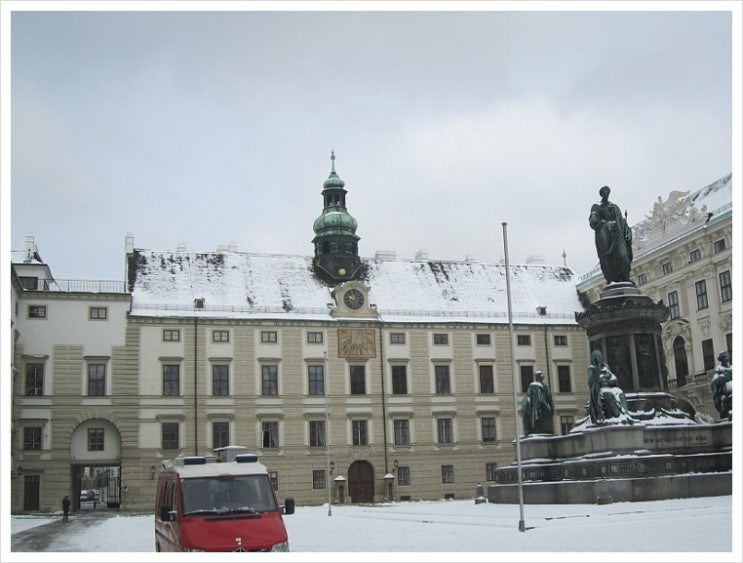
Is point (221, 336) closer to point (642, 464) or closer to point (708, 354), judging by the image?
point (708, 354)

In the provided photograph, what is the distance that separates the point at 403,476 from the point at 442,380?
629 centimetres

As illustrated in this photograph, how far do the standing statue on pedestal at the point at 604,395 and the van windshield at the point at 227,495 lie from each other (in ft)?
49.9

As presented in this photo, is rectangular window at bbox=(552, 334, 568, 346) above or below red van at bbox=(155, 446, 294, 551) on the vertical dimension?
above

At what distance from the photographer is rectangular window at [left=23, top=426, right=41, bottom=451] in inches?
2074

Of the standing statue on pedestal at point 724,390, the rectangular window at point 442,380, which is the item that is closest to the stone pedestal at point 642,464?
the standing statue on pedestal at point 724,390

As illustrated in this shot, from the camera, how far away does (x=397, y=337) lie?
60156 mm

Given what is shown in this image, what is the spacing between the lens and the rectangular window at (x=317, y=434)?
5725 centimetres

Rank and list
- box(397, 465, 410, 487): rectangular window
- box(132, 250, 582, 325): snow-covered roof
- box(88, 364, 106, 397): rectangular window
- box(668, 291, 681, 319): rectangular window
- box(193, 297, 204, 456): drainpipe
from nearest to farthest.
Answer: box(88, 364, 106, 397): rectangular window, box(668, 291, 681, 319): rectangular window, box(193, 297, 204, 456): drainpipe, box(397, 465, 410, 487): rectangular window, box(132, 250, 582, 325): snow-covered roof

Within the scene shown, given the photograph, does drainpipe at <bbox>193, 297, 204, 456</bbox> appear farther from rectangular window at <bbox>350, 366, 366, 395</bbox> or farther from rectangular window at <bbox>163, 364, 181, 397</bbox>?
rectangular window at <bbox>350, 366, 366, 395</bbox>

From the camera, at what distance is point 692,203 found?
54.8 meters

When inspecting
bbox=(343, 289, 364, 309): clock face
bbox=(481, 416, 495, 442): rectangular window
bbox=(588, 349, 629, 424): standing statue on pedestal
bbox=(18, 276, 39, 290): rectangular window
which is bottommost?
bbox=(481, 416, 495, 442): rectangular window

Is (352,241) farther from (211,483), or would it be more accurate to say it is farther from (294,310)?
(211,483)

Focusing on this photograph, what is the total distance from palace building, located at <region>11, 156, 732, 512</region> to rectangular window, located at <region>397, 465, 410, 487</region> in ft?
0.29

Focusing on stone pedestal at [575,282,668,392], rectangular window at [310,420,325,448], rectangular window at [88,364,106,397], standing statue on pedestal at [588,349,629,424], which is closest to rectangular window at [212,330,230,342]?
rectangular window at [88,364,106,397]
